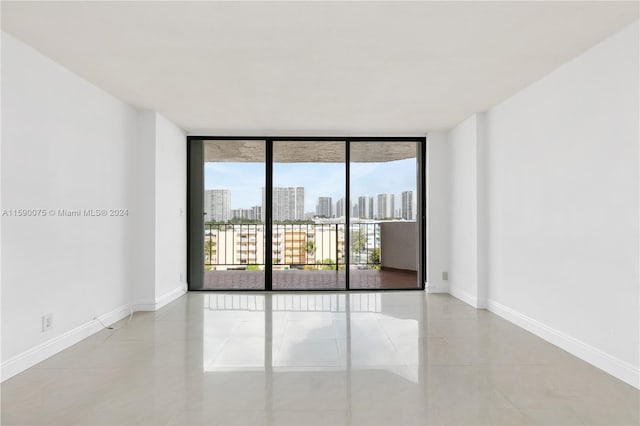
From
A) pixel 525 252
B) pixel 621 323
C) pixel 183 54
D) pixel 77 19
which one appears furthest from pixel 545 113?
pixel 77 19

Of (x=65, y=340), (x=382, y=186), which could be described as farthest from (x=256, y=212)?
(x=65, y=340)

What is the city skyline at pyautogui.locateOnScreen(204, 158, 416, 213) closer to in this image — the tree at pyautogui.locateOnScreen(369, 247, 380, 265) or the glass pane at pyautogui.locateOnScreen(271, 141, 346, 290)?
the glass pane at pyautogui.locateOnScreen(271, 141, 346, 290)

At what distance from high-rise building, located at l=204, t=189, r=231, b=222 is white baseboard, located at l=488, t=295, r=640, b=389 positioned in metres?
3.99

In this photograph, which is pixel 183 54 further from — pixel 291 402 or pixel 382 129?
pixel 382 129

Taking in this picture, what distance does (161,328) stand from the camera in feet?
12.4

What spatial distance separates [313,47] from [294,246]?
445 centimetres

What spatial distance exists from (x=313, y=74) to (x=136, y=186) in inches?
99.5

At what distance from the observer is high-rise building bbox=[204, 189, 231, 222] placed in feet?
19.1

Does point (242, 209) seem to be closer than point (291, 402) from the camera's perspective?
No

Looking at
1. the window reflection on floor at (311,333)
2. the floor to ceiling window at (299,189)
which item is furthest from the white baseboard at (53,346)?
the floor to ceiling window at (299,189)

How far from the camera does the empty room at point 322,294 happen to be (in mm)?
2309

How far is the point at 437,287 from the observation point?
18.2 ft

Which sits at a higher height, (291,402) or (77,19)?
(77,19)

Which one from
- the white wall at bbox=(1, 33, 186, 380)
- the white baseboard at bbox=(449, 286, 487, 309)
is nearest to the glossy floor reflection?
the white wall at bbox=(1, 33, 186, 380)
